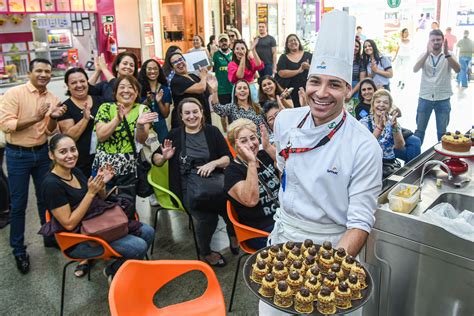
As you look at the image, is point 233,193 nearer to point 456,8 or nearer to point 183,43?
point 183,43

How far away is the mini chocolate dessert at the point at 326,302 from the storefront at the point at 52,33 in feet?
24.1

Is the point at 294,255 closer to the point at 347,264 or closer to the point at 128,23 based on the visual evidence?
the point at 347,264

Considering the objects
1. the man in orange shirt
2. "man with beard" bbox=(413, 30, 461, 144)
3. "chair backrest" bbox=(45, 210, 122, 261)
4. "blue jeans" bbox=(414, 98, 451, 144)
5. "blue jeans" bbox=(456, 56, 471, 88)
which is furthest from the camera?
"blue jeans" bbox=(456, 56, 471, 88)

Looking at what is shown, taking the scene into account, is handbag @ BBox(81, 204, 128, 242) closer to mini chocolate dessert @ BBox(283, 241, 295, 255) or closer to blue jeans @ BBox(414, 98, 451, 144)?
mini chocolate dessert @ BBox(283, 241, 295, 255)

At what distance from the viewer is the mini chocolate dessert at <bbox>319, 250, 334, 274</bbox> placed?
A: 5.74 feet

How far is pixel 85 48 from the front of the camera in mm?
9164

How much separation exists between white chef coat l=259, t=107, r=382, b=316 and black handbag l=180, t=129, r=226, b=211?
5.11 ft

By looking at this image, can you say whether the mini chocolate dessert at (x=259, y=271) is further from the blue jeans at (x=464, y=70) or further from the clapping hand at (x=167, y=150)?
the blue jeans at (x=464, y=70)

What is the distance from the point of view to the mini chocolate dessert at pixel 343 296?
5.29ft

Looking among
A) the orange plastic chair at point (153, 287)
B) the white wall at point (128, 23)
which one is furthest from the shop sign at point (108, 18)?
the orange plastic chair at point (153, 287)

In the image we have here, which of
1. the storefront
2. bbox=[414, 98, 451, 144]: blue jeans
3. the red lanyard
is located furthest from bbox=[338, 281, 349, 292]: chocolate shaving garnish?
the storefront

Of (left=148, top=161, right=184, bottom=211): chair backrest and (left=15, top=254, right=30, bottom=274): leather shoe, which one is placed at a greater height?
(left=148, top=161, right=184, bottom=211): chair backrest

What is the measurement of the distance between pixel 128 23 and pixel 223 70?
16.5 feet

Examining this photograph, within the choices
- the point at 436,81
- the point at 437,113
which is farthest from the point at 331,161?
the point at 437,113
